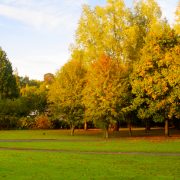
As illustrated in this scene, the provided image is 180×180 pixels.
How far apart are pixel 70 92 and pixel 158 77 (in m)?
12.2

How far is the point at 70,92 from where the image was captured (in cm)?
4931

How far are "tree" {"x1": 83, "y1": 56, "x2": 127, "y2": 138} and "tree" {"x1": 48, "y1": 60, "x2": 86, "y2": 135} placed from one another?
4.24 m

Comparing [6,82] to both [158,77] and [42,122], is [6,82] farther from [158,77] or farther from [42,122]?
[158,77]

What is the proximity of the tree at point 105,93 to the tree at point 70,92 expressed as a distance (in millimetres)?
4235

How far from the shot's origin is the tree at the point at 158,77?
1678 inches

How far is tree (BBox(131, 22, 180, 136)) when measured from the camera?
42.6m

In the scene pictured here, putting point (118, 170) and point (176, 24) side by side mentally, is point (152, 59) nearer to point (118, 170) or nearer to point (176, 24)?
point (176, 24)

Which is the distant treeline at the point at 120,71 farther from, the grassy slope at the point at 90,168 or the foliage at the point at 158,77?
the grassy slope at the point at 90,168

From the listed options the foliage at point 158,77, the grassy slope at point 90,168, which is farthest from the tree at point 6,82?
the grassy slope at point 90,168

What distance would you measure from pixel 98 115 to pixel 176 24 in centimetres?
1452

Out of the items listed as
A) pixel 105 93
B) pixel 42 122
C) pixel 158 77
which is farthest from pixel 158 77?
pixel 42 122

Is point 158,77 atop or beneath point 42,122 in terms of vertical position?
atop

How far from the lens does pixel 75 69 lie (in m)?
50.5

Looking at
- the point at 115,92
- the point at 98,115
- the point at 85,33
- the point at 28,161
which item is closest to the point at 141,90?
the point at 115,92
